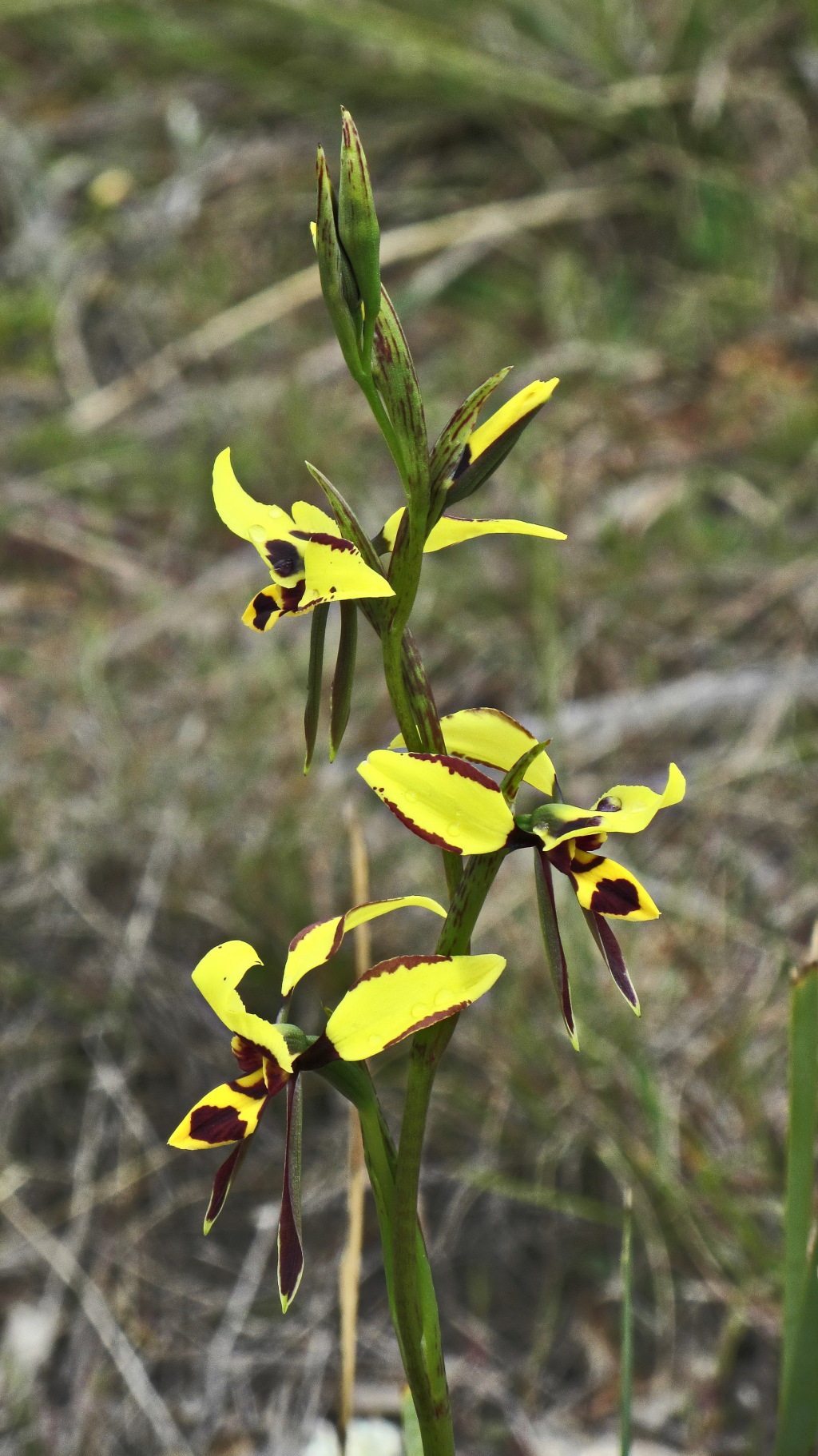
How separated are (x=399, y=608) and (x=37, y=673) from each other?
1872mm

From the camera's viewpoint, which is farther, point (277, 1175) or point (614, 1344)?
point (277, 1175)

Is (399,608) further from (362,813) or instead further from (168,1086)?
(362,813)

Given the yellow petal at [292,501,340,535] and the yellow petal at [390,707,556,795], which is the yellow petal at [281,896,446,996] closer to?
the yellow petal at [390,707,556,795]

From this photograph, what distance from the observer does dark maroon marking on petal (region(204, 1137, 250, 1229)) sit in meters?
0.73

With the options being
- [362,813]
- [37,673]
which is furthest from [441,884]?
[37,673]

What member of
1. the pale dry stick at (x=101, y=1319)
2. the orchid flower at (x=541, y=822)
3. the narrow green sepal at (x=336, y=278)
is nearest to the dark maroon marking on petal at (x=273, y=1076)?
the orchid flower at (x=541, y=822)

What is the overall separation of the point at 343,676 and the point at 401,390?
17cm

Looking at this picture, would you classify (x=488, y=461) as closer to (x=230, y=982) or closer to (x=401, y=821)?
(x=401, y=821)

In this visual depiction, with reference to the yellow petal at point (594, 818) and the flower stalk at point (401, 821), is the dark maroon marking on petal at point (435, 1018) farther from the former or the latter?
the yellow petal at point (594, 818)

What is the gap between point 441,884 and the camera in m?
1.92

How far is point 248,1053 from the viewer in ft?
2.50

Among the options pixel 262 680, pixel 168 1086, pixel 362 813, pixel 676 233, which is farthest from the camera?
pixel 676 233

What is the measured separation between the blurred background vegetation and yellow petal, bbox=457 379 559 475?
63 centimetres

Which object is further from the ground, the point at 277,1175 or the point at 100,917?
the point at 100,917
